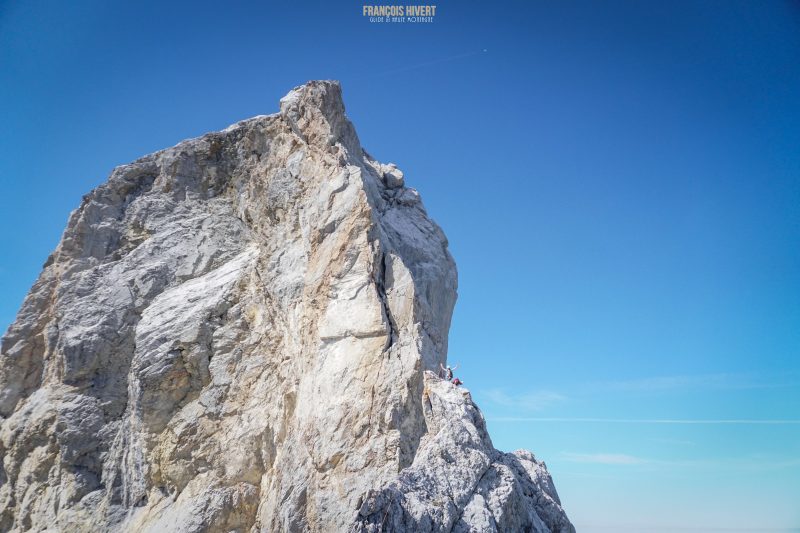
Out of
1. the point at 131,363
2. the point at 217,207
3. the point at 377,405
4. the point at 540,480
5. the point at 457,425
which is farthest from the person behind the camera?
the point at 217,207

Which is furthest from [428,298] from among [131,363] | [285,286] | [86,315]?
[86,315]

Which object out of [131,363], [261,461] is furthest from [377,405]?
[131,363]

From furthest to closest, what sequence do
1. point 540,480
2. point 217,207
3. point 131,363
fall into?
1. point 217,207
2. point 131,363
3. point 540,480

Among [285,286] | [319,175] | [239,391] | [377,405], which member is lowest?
[377,405]

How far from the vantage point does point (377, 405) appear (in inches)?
773

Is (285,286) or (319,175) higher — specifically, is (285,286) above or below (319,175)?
below

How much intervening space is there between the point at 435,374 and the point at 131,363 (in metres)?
16.2

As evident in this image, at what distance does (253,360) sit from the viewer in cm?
2583

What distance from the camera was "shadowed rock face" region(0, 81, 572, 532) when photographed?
18.8m

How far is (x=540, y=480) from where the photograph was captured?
73.8 ft

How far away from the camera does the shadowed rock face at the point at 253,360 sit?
18.8m

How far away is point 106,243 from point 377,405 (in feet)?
67.6

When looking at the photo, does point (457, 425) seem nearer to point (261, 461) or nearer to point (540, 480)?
point (540, 480)

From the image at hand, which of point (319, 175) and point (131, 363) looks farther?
point (131, 363)
